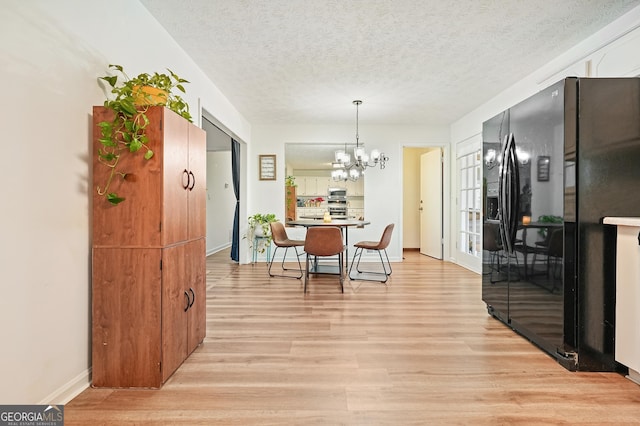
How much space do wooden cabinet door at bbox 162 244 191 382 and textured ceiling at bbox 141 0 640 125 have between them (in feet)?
6.05

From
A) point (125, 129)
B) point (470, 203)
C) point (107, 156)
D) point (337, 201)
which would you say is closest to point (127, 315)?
point (107, 156)

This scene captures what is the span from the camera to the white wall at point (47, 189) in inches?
53.7

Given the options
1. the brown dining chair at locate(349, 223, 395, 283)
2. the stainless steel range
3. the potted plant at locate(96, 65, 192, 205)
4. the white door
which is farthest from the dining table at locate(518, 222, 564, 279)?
the stainless steel range

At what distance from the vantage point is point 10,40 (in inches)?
53.9

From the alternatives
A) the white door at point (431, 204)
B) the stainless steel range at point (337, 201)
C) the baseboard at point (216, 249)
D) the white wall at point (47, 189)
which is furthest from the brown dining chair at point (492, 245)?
the stainless steel range at point (337, 201)

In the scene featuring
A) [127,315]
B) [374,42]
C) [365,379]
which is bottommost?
[365,379]

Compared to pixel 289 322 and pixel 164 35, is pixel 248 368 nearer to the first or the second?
pixel 289 322

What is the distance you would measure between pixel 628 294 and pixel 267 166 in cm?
512

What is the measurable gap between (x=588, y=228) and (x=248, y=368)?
2.22m

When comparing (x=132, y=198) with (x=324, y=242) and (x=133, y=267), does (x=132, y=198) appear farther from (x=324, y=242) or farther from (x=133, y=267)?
(x=324, y=242)

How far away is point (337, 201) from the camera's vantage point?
901 cm

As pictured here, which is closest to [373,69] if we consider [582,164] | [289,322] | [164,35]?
[164,35]

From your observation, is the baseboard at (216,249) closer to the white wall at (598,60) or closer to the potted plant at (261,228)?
the potted plant at (261,228)

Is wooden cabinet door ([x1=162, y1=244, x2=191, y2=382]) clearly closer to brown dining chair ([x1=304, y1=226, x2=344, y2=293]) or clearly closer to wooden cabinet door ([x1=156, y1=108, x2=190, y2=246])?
wooden cabinet door ([x1=156, y1=108, x2=190, y2=246])
